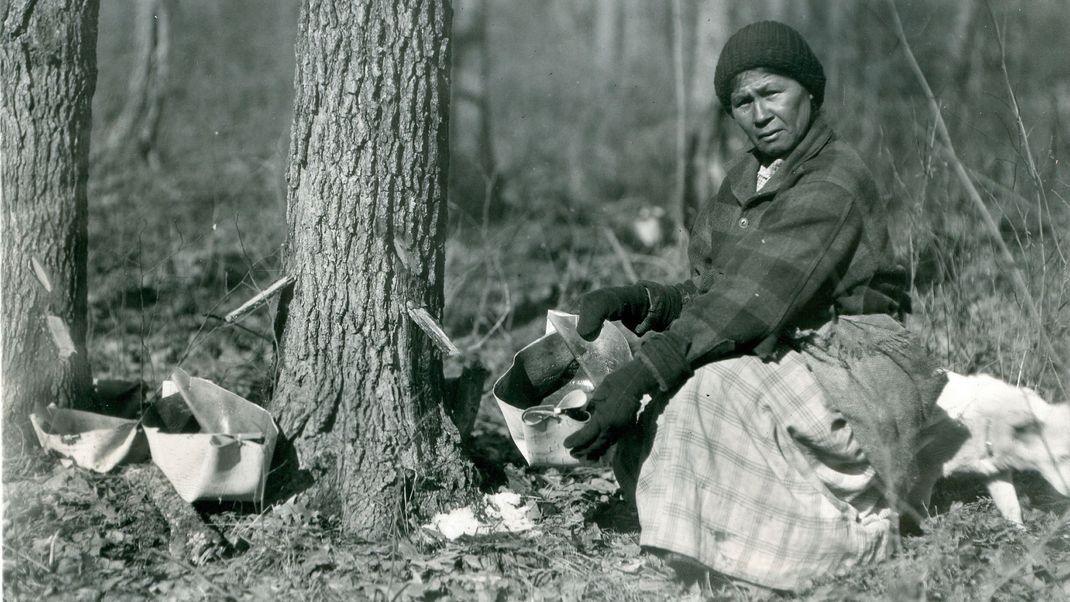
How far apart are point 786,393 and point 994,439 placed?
2.69 ft

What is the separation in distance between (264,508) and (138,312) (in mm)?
2756

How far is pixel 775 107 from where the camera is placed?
113 inches

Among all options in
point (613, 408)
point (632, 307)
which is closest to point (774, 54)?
point (632, 307)

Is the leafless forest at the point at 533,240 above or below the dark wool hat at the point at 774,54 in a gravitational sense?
below

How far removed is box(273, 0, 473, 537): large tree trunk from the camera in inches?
116

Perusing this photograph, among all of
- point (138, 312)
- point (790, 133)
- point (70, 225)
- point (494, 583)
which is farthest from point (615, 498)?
point (138, 312)

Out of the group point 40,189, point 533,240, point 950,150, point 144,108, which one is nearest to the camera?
point 950,150

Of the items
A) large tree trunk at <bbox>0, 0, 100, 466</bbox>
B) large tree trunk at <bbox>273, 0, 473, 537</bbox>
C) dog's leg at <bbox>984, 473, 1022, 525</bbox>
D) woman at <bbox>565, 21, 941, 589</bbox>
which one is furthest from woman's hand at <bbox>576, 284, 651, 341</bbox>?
large tree trunk at <bbox>0, 0, 100, 466</bbox>

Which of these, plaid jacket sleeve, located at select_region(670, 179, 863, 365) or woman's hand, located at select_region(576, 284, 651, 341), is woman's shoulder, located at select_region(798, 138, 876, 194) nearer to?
plaid jacket sleeve, located at select_region(670, 179, 863, 365)

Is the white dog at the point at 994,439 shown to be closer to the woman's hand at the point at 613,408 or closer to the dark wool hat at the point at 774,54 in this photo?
the woman's hand at the point at 613,408

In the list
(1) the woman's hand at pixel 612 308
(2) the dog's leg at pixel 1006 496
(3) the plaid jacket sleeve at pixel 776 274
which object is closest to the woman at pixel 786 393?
(3) the plaid jacket sleeve at pixel 776 274

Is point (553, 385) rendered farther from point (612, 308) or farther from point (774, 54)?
point (774, 54)

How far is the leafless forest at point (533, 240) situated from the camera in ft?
8.95

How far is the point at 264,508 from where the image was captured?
9.83ft
